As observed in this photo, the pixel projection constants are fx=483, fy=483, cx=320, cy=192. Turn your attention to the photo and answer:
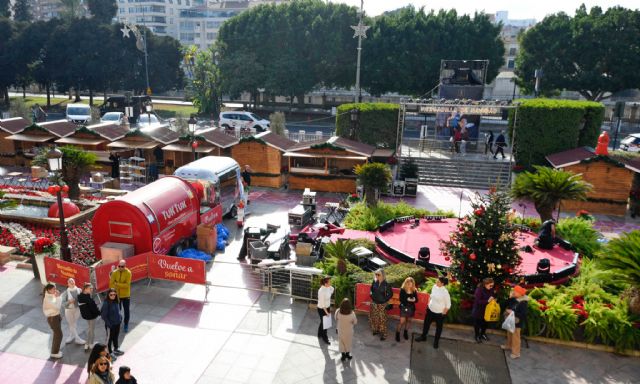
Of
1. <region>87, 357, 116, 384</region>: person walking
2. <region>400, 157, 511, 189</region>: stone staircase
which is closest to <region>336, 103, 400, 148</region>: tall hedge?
<region>400, 157, 511, 189</region>: stone staircase

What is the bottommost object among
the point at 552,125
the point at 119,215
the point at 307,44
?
the point at 119,215

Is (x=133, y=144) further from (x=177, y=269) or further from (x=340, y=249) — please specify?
(x=340, y=249)

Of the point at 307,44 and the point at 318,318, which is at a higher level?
the point at 307,44

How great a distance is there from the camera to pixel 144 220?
13.9 metres

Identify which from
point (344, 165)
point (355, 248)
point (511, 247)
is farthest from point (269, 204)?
point (511, 247)

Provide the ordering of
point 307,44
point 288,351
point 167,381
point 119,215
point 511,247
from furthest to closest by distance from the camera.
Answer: point 307,44 < point 119,215 < point 511,247 < point 288,351 < point 167,381

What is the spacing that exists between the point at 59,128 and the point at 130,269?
20.0 metres

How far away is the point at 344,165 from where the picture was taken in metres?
26.4

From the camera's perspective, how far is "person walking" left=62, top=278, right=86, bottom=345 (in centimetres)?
1048

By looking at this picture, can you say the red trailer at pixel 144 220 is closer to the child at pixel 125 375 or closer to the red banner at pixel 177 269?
the red banner at pixel 177 269

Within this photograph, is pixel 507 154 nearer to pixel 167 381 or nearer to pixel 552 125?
pixel 552 125

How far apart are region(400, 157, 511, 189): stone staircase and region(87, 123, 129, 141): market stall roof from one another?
16499 mm

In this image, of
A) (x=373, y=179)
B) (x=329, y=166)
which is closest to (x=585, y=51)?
(x=329, y=166)

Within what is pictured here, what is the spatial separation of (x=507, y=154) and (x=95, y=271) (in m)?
25.5
